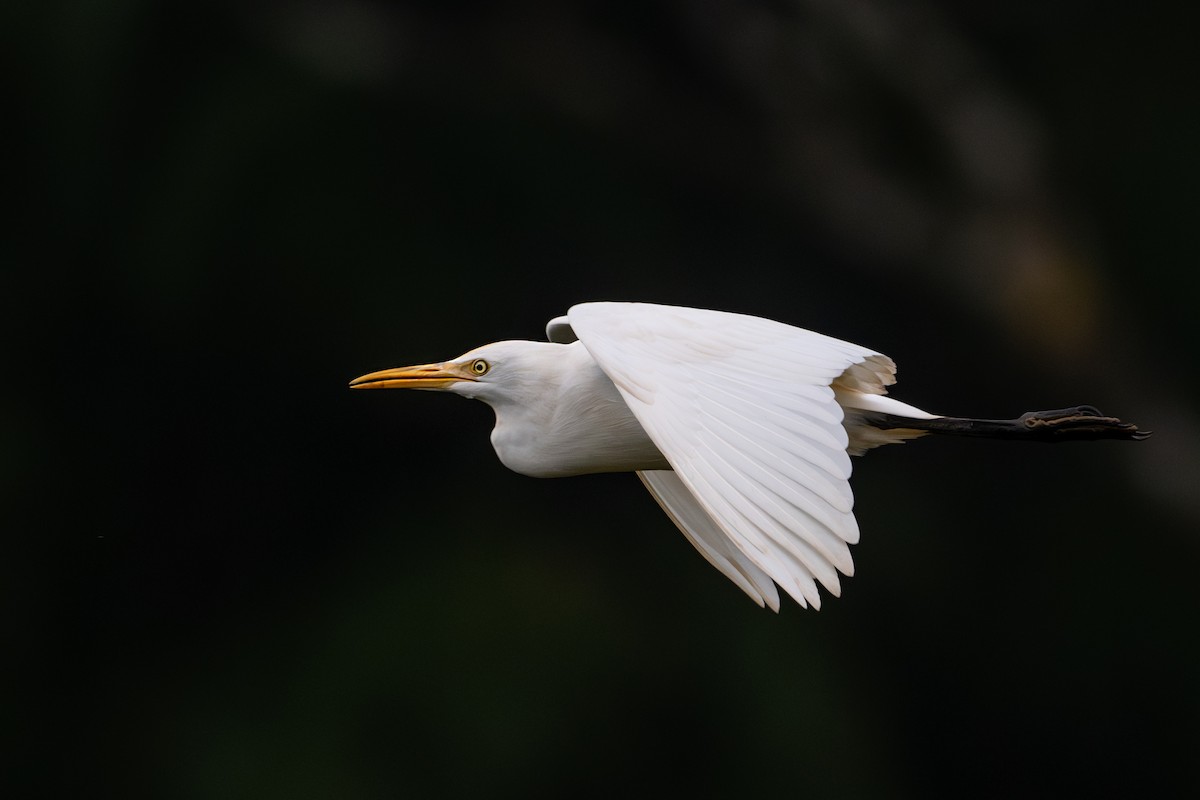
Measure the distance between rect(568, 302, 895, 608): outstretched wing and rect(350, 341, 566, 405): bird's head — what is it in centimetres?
14

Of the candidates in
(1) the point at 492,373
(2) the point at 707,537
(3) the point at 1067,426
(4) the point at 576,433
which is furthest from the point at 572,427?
(3) the point at 1067,426

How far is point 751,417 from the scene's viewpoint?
44.9 inches

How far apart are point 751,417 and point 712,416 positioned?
0.11 feet

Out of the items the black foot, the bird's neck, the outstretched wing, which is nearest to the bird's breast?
the bird's neck

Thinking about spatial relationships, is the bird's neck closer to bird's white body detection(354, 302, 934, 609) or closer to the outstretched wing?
bird's white body detection(354, 302, 934, 609)

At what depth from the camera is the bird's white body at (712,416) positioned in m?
1.02

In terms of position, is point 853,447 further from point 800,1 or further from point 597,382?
point 800,1

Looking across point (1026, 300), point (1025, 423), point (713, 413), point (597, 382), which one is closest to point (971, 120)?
point (1026, 300)

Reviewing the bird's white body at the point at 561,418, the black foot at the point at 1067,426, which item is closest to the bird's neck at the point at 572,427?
the bird's white body at the point at 561,418

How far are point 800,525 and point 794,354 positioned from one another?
1.07 feet

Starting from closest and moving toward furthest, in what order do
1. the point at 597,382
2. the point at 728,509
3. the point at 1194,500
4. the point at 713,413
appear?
the point at 728,509
the point at 713,413
the point at 597,382
the point at 1194,500

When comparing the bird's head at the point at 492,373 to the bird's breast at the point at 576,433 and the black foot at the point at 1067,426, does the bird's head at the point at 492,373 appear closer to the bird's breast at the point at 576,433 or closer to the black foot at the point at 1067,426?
the bird's breast at the point at 576,433

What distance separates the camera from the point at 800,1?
3.33 meters

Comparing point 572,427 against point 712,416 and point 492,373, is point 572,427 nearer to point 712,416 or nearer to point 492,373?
point 492,373
